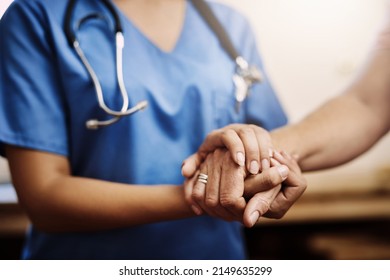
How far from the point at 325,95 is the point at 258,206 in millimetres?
395

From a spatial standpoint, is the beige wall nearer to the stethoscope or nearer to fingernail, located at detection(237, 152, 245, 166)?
the stethoscope

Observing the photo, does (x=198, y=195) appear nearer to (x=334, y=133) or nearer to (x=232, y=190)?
(x=232, y=190)

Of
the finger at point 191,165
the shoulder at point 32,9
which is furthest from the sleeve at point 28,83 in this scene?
the finger at point 191,165

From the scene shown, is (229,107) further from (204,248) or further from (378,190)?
(378,190)

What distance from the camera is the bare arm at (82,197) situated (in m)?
0.55

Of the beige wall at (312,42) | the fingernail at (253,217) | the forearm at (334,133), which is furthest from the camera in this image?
the beige wall at (312,42)

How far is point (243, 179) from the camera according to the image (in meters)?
0.53

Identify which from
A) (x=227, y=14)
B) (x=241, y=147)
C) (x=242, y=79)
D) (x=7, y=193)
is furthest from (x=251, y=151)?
(x=7, y=193)

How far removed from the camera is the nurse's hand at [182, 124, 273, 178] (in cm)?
53

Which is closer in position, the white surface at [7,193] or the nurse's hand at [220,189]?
the nurse's hand at [220,189]

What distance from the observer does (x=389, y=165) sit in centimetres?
94

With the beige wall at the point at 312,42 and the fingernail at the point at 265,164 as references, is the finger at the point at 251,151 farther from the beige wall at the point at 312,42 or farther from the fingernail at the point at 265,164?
the beige wall at the point at 312,42

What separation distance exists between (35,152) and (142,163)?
0.15 m

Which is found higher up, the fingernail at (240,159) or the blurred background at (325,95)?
the blurred background at (325,95)
